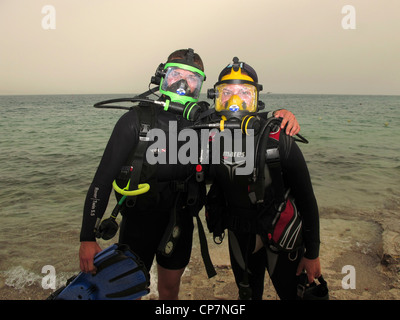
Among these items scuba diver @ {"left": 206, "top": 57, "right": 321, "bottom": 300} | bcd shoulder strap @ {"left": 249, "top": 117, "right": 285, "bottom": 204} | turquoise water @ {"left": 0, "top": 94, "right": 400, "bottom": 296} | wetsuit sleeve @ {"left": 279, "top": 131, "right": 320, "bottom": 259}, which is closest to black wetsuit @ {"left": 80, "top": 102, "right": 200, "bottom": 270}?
scuba diver @ {"left": 206, "top": 57, "right": 321, "bottom": 300}

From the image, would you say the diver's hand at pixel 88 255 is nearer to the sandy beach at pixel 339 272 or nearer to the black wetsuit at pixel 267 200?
the black wetsuit at pixel 267 200

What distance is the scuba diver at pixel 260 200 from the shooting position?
2330mm

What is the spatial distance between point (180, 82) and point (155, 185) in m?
1.01

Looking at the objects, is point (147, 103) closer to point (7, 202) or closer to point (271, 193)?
point (271, 193)

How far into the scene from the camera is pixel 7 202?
7.82 metres

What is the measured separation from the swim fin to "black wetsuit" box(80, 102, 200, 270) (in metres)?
0.23

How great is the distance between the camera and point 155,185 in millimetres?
2615

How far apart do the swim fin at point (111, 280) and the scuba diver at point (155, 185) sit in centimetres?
9

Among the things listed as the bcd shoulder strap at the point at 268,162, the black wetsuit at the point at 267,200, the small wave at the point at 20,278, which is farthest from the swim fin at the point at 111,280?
the small wave at the point at 20,278

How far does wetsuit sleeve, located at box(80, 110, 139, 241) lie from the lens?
7.86 feet

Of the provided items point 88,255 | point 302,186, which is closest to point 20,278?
point 88,255

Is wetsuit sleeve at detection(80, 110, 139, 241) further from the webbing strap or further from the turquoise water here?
the turquoise water

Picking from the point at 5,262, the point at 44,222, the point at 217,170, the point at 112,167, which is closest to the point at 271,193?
the point at 217,170

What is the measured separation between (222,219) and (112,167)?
1053mm
